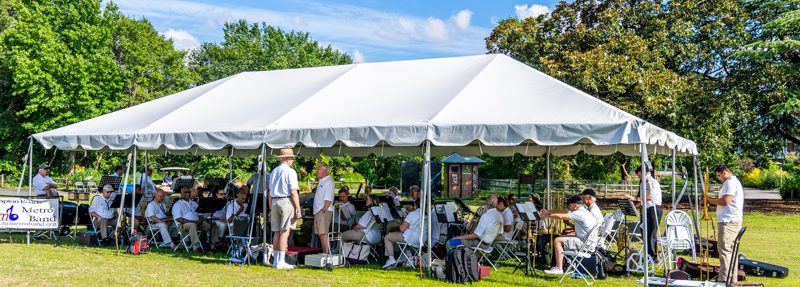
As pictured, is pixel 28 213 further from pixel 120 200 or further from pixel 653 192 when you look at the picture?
pixel 653 192

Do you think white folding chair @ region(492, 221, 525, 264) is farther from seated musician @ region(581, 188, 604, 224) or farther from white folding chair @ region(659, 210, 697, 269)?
white folding chair @ region(659, 210, 697, 269)

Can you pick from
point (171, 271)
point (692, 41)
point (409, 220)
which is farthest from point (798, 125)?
point (171, 271)

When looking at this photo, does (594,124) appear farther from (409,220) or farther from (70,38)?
(70,38)

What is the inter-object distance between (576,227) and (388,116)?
3.11m

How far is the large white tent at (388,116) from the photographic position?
865 cm

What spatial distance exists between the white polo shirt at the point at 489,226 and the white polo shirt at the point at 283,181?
2747mm

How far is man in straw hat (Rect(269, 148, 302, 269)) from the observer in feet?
31.6

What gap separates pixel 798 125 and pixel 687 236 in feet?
67.4

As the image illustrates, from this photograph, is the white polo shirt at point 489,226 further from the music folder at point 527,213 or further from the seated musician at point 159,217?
the seated musician at point 159,217

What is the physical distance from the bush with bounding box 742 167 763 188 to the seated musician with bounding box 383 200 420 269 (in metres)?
42.0

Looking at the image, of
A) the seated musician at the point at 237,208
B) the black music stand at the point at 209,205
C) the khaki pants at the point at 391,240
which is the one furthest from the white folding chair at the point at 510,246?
the black music stand at the point at 209,205

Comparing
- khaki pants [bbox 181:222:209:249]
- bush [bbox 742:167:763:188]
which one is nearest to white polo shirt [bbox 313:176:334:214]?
khaki pants [bbox 181:222:209:249]

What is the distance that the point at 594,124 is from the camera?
8.25m

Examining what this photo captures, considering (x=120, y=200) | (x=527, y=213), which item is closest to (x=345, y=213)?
(x=527, y=213)
